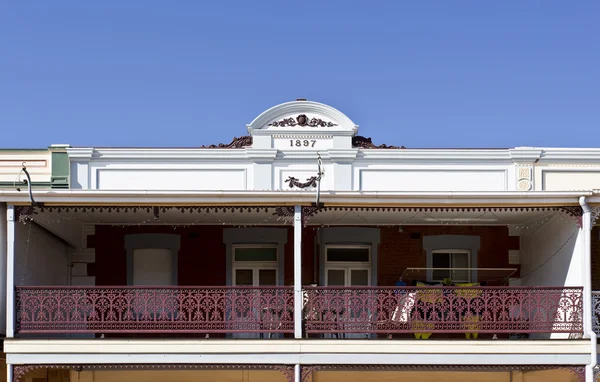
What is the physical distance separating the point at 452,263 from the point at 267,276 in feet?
12.6

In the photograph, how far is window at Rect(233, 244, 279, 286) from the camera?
19.0 metres

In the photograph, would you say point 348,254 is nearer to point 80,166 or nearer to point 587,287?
point 587,287

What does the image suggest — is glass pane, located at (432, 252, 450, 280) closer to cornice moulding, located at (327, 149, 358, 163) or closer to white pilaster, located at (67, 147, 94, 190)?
cornice moulding, located at (327, 149, 358, 163)

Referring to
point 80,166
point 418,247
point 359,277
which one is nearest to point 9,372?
point 80,166

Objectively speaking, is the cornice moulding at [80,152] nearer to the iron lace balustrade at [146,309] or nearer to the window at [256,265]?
the window at [256,265]

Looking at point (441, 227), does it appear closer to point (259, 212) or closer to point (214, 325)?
point (259, 212)

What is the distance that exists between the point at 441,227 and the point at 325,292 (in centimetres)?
422

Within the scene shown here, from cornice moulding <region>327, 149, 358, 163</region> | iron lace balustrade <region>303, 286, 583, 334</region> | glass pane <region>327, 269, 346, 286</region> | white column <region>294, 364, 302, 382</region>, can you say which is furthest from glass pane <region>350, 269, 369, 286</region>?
white column <region>294, 364, 302, 382</region>

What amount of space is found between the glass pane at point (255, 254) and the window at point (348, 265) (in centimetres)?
113

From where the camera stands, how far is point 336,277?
19.0 m

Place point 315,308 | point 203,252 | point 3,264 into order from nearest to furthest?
point 315,308, point 3,264, point 203,252

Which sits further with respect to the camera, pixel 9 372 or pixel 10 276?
pixel 9 372

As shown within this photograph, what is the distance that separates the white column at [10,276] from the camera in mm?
15219

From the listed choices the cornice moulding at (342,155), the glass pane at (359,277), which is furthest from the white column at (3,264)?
the glass pane at (359,277)
